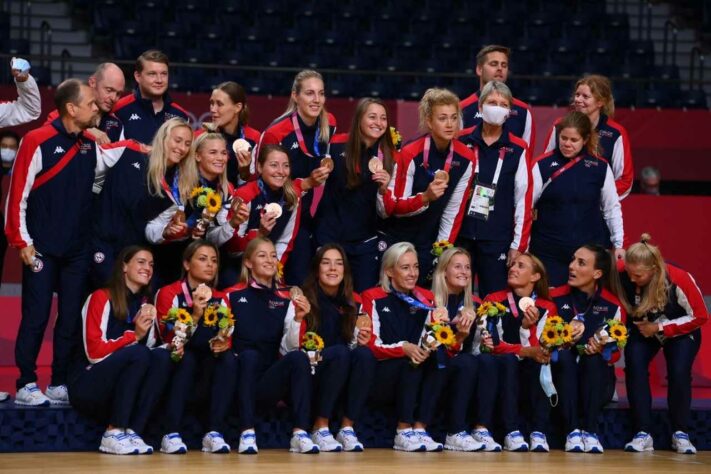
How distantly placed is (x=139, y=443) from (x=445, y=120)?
8.44 ft

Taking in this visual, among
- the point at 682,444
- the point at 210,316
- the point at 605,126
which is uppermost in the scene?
the point at 605,126

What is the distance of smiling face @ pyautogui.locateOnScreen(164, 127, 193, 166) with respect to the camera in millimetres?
7648

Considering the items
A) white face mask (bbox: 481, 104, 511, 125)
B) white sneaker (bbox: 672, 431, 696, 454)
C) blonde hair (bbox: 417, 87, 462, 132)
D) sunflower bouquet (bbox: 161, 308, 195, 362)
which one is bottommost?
white sneaker (bbox: 672, 431, 696, 454)

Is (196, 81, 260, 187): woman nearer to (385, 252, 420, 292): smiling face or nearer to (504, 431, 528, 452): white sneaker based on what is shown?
(385, 252, 420, 292): smiling face

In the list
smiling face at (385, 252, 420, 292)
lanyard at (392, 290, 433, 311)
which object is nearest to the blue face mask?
lanyard at (392, 290, 433, 311)

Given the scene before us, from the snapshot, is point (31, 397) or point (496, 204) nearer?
point (31, 397)

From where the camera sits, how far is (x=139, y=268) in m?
7.45

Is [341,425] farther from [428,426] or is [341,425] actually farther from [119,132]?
[119,132]

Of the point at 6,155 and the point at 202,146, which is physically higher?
the point at 6,155

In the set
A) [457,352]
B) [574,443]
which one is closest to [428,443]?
[457,352]

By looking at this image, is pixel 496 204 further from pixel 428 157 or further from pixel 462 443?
pixel 462 443

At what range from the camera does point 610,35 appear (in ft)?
53.4

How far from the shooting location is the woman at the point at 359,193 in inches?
320

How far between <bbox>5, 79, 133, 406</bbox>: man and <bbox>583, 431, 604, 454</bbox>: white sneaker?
2.96 m
